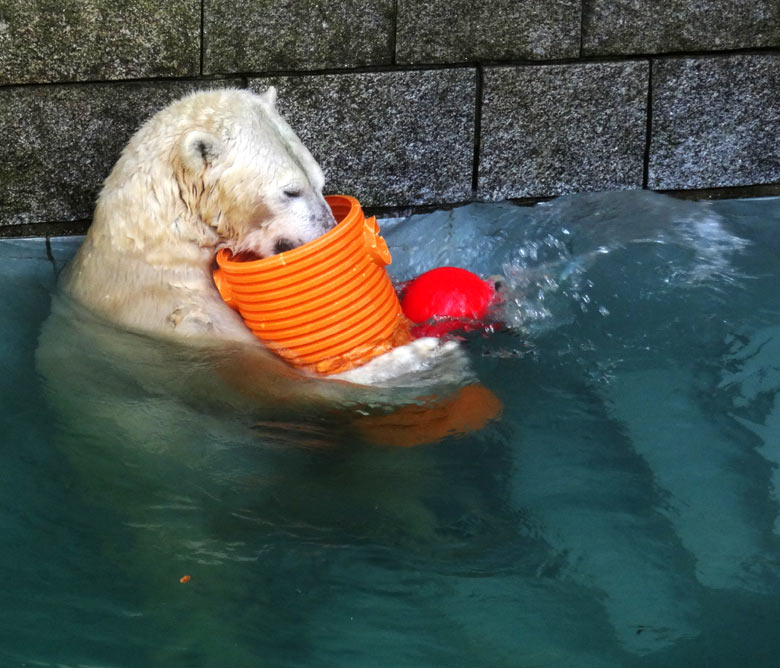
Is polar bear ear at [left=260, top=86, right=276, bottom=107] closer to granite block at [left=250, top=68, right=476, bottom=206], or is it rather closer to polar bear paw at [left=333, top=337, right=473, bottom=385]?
granite block at [left=250, top=68, right=476, bottom=206]

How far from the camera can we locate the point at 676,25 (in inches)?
261

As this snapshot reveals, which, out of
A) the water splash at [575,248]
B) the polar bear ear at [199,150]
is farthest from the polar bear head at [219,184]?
the water splash at [575,248]

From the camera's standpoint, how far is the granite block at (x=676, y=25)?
21.4ft

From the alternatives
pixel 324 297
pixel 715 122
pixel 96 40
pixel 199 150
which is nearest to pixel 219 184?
pixel 199 150

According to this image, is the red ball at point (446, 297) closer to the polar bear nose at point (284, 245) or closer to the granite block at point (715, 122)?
the polar bear nose at point (284, 245)

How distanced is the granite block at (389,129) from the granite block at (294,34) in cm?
11

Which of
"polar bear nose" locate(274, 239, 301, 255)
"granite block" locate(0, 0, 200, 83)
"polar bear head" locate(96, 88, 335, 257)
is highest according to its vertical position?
"granite block" locate(0, 0, 200, 83)

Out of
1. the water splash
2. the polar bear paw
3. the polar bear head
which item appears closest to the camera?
the polar bear head

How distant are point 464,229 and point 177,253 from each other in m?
2.17

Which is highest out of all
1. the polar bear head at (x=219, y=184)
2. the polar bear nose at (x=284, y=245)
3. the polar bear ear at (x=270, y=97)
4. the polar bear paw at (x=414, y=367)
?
the polar bear ear at (x=270, y=97)

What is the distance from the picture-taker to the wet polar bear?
478 centimetres

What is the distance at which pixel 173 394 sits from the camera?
4855mm

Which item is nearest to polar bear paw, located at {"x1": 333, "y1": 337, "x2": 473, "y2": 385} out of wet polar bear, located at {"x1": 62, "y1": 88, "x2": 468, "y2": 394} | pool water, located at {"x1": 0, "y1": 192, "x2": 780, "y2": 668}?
wet polar bear, located at {"x1": 62, "y1": 88, "x2": 468, "y2": 394}

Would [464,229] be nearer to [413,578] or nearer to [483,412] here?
[483,412]
